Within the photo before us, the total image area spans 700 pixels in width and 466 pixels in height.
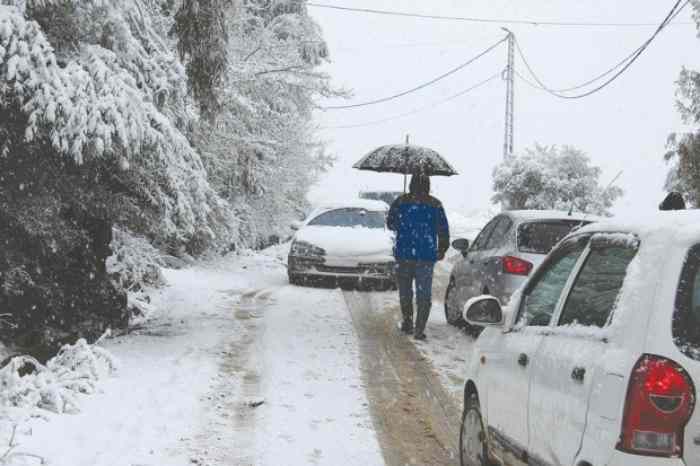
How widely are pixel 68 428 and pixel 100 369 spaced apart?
61.5 inches

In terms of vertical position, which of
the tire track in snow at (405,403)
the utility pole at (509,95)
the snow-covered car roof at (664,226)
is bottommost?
the tire track in snow at (405,403)

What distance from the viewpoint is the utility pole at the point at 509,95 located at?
32.2 metres

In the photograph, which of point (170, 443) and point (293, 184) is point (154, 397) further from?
point (293, 184)

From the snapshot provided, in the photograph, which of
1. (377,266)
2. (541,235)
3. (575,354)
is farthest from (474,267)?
(575,354)

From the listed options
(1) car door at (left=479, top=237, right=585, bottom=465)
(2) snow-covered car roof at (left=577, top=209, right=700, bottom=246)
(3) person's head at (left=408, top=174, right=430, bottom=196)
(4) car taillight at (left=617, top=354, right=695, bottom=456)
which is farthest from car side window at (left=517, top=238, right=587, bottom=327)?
(3) person's head at (left=408, top=174, right=430, bottom=196)

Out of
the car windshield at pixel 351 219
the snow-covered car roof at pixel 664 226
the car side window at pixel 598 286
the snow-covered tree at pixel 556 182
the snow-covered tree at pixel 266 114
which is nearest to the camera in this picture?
the snow-covered car roof at pixel 664 226

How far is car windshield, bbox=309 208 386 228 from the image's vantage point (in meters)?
16.2

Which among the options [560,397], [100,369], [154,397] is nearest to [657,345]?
[560,397]

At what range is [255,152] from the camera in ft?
65.4

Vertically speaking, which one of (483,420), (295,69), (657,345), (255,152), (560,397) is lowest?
(483,420)

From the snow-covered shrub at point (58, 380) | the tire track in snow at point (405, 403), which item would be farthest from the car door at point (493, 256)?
the snow-covered shrub at point (58, 380)

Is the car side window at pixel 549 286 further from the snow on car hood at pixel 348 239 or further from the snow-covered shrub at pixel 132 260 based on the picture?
the snow on car hood at pixel 348 239

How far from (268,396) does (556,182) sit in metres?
22.1

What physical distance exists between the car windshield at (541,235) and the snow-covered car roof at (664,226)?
18.8 feet
